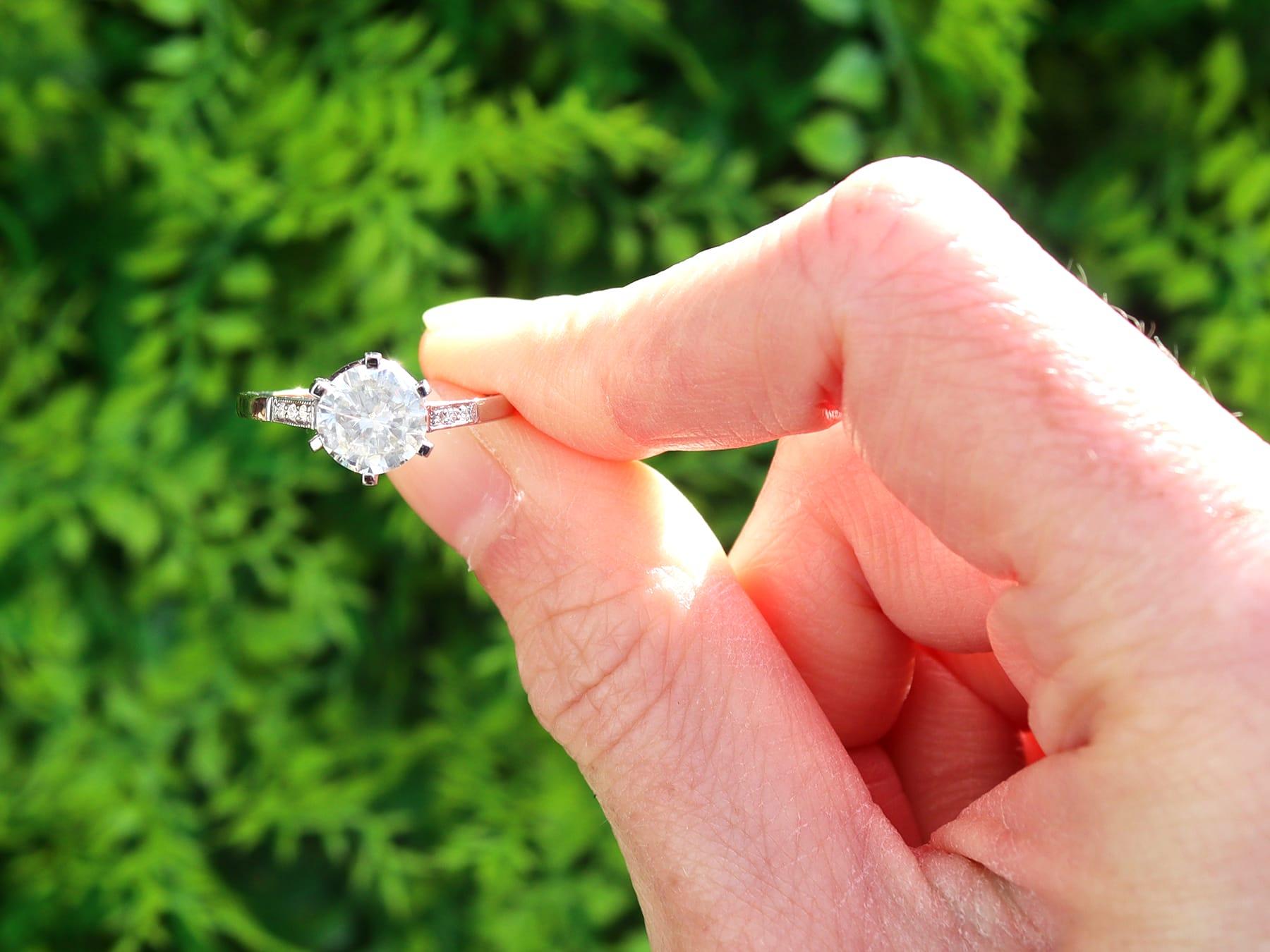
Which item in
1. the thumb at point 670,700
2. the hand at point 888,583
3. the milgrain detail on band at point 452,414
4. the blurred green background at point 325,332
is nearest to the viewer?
the hand at point 888,583

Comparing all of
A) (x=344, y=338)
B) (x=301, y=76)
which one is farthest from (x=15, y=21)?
(x=344, y=338)

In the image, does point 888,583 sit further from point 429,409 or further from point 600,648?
point 429,409

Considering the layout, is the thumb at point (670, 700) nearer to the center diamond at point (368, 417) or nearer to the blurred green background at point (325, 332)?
the center diamond at point (368, 417)

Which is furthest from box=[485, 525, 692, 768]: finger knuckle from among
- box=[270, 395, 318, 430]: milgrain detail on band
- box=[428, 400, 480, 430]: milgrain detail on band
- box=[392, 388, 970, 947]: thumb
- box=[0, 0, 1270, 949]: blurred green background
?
box=[0, 0, 1270, 949]: blurred green background

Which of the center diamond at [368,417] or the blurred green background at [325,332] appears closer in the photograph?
the center diamond at [368,417]

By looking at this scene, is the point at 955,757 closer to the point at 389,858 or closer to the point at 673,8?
the point at 389,858

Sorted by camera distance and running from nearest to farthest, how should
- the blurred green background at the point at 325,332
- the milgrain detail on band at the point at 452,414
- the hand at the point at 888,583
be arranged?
the hand at the point at 888,583 < the milgrain detail on band at the point at 452,414 < the blurred green background at the point at 325,332

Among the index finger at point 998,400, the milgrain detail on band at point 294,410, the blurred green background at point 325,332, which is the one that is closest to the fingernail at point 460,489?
the milgrain detail on band at point 294,410
